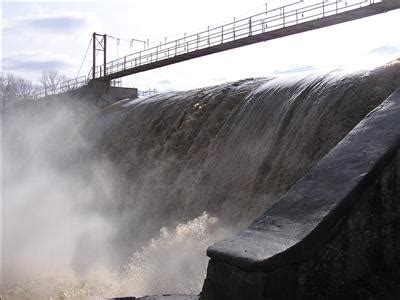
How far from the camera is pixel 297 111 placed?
782cm

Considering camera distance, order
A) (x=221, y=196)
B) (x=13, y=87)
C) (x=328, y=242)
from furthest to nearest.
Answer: (x=13, y=87)
(x=221, y=196)
(x=328, y=242)

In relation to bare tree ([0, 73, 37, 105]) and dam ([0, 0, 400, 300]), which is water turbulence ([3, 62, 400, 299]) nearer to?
dam ([0, 0, 400, 300])

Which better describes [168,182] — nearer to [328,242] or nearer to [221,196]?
[221,196]

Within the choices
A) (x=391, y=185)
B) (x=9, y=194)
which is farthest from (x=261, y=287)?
(x=9, y=194)

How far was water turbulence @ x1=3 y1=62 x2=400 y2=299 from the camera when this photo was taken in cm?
683

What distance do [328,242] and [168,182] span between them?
6791 millimetres

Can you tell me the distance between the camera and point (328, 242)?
292 centimetres

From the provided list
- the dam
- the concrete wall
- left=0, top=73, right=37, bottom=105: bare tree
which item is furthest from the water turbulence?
left=0, top=73, right=37, bottom=105: bare tree

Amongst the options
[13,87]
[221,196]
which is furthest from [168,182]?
[13,87]

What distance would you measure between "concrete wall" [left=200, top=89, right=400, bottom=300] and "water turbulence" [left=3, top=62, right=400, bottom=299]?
3.12m

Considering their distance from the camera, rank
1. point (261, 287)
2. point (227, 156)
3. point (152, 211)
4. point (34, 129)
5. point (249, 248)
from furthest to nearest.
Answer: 1. point (34, 129)
2. point (152, 211)
3. point (227, 156)
4. point (249, 248)
5. point (261, 287)

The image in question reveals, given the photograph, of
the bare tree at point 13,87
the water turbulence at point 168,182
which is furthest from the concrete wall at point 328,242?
the bare tree at point 13,87

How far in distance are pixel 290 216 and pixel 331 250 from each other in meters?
0.36

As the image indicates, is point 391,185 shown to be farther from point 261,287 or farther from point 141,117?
point 141,117
